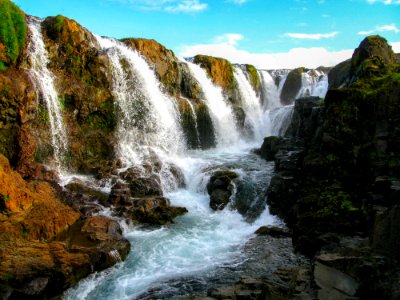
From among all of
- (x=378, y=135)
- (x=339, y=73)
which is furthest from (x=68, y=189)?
(x=339, y=73)

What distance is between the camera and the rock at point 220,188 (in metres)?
17.5

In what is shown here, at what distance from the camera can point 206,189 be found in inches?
759

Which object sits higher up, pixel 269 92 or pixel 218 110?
pixel 269 92

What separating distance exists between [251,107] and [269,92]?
6525 millimetres

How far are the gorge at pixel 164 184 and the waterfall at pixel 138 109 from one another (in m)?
0.09

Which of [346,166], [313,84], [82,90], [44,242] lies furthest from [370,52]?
[44,242]

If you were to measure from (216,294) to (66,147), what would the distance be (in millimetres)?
13988

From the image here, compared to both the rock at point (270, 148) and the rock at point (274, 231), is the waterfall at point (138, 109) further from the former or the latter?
the rock at point (274, 231)

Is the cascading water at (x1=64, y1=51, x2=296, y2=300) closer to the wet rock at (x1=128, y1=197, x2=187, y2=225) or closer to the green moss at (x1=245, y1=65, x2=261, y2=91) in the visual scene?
the wet rock at (x1=128, y1=197, x2=187, y2=225)

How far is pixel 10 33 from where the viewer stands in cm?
1752

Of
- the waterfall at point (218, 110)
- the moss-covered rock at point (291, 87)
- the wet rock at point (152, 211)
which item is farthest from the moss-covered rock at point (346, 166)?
the moss-covered rock at point (291, 87)

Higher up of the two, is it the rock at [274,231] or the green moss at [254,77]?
the green moss at [254,77]

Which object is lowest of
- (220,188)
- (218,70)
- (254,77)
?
(220,188)

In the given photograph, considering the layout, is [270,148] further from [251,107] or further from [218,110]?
[251,107]
